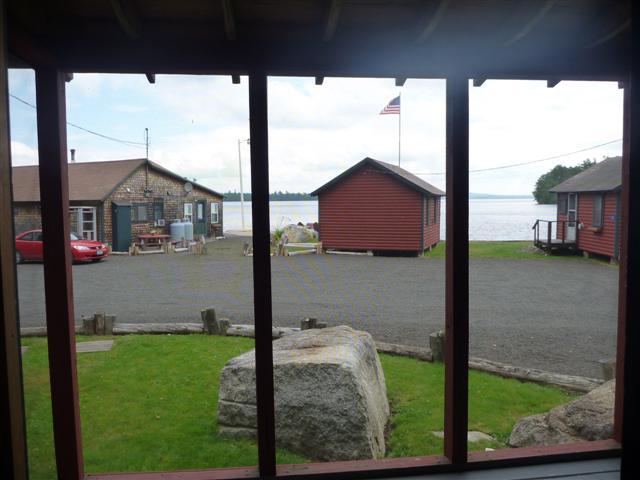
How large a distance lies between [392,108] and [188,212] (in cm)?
1797

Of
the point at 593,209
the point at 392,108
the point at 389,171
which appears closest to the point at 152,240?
the point at 389,171

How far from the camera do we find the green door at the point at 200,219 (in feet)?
83.6

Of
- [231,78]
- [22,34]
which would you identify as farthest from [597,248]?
[22,34]

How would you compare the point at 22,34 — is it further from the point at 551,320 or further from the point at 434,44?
the point at 551,320

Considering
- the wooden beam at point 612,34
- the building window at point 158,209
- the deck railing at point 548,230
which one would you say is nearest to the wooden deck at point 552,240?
the deck railing at point 548,230

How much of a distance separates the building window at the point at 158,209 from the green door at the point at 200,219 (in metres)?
2.75

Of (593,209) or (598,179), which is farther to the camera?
(598,179)

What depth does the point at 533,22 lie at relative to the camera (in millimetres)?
2182

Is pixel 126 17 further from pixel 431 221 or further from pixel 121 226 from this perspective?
pixel 121 226

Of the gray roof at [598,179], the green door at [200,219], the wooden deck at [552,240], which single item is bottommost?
the wooden deck at [552,240]

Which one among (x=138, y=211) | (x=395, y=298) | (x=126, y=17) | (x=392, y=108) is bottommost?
(x=395, y=298)

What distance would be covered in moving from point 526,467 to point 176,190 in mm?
22979

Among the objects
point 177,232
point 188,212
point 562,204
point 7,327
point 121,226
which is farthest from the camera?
point 188,212

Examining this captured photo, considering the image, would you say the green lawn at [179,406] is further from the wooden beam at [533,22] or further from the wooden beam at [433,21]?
the wooden beam at [533,22]
